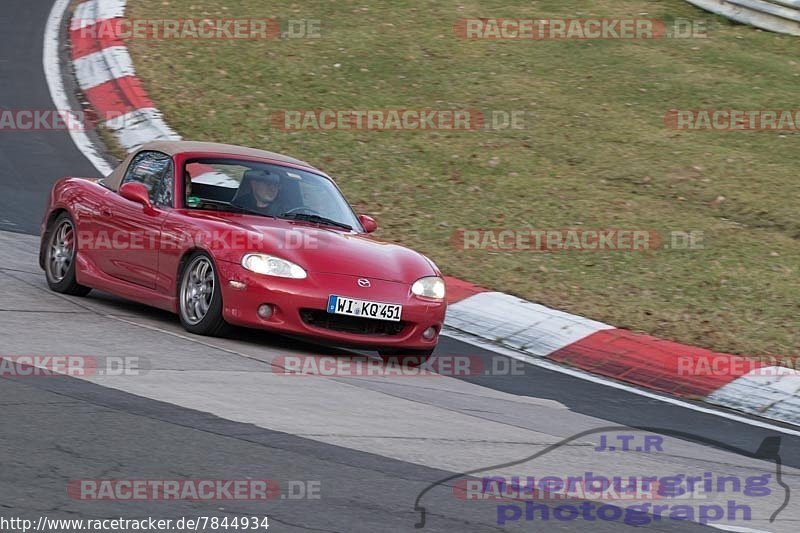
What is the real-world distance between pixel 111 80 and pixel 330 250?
8401mm

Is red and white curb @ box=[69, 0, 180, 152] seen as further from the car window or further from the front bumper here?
the front bumper

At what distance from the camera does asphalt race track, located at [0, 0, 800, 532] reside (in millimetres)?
5035

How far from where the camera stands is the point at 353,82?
16688mm

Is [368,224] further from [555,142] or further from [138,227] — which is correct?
[555,142]

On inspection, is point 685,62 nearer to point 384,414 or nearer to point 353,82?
point 353,82

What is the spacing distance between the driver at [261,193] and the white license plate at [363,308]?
1141mm

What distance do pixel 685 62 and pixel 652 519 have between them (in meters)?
13.6

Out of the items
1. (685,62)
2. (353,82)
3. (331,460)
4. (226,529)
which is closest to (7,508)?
(226,529)

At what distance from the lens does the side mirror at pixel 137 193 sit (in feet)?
29.2
